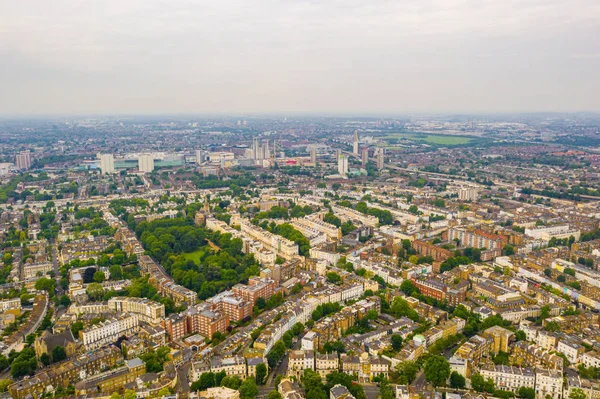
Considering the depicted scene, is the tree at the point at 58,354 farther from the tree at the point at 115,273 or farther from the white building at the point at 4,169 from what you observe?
the white building at the point at 4,169

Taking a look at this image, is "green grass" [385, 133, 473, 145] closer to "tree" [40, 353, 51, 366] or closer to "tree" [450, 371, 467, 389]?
"tree" [450, 371, 467, 389]

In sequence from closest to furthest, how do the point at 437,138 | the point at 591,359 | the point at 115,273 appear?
the point at 591,359, the point at 115,273, the point at 437,138

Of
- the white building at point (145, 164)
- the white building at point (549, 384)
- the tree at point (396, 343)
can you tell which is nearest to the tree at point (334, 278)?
the tree at point (396, 343)

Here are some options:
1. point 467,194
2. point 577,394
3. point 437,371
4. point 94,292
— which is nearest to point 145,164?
point 467,194

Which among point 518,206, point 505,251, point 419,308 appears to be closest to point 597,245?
point 505,251

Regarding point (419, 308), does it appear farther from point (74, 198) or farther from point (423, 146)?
point (423, 146)

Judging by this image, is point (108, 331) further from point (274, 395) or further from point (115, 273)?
point (274, 395)
